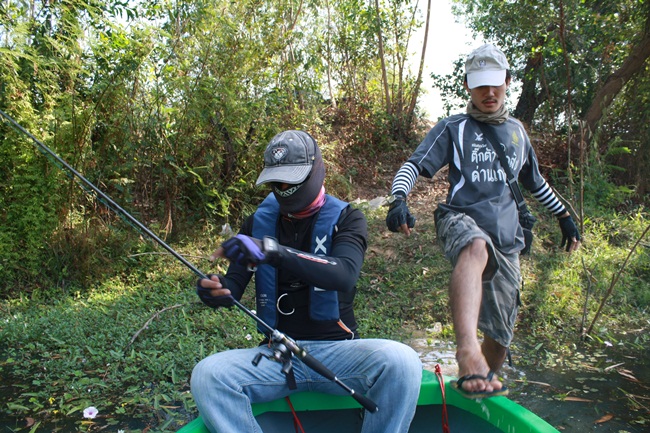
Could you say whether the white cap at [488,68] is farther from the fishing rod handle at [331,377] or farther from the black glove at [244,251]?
the fishing rod handle at [331,377]

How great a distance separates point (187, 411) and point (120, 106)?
3792 millimetres

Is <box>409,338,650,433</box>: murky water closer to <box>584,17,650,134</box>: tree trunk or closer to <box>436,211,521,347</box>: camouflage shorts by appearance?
<box>436,211,521,347</box>: camouflage shorts

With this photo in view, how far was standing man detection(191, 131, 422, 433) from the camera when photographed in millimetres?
2254

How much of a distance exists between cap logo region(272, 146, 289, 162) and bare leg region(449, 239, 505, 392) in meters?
1.04

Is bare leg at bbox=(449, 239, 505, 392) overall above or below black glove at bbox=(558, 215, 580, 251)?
below

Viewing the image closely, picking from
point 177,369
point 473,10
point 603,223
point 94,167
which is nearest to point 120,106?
point 94,167

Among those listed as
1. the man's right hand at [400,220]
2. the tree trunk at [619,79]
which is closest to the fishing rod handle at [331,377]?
the man's right hand at [400,220]

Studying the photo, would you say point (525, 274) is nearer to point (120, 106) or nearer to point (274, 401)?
point (274, 401)

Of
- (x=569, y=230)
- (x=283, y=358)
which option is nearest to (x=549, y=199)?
(x=569, y=230)

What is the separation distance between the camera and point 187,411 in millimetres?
3475

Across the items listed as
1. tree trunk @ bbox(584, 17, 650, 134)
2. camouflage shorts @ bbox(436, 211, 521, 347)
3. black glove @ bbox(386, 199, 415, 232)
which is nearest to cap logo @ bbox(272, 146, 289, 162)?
black glove @ bbox(386, 199, 415, 232)

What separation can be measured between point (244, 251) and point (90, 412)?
6.26ft

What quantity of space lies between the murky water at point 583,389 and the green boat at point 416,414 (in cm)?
123

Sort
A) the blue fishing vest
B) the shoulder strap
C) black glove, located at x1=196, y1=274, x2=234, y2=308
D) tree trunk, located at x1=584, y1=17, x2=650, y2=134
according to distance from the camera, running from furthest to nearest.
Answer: tree trunk, located at x1=584, y1=17, x2=650, y2=134 → the shoulder strap → the blue fishing vest → black glove, located at x1=196, y1=274, x2=234, y2=308
